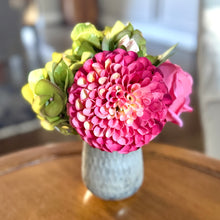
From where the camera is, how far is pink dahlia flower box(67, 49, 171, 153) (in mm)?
419

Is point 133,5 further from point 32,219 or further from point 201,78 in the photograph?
point 32,219

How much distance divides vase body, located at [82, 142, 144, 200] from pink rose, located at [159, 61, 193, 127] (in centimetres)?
9

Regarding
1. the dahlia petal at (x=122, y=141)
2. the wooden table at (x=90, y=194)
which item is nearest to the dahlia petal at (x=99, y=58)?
the dahlia petal at (x=122, y=141)

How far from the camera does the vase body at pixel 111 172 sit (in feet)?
1.64

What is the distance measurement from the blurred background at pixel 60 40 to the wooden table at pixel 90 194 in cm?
63

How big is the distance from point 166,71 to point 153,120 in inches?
3.3

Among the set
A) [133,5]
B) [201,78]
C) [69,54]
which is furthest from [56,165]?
[133,5]

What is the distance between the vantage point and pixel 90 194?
0.57 meters

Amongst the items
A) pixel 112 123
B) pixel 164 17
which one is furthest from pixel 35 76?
pixel 164 17

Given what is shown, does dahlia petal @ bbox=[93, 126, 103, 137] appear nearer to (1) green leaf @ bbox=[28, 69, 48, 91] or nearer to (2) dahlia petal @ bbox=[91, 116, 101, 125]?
(2) dahlia petal @ bbox=[91, 116, 101, 125]

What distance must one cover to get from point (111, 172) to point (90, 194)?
0.09 m

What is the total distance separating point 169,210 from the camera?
21.0 inches

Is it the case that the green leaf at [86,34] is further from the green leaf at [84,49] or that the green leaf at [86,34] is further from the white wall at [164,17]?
the white wall at [164,17]

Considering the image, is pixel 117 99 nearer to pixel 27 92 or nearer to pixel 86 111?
pixel 86 111
